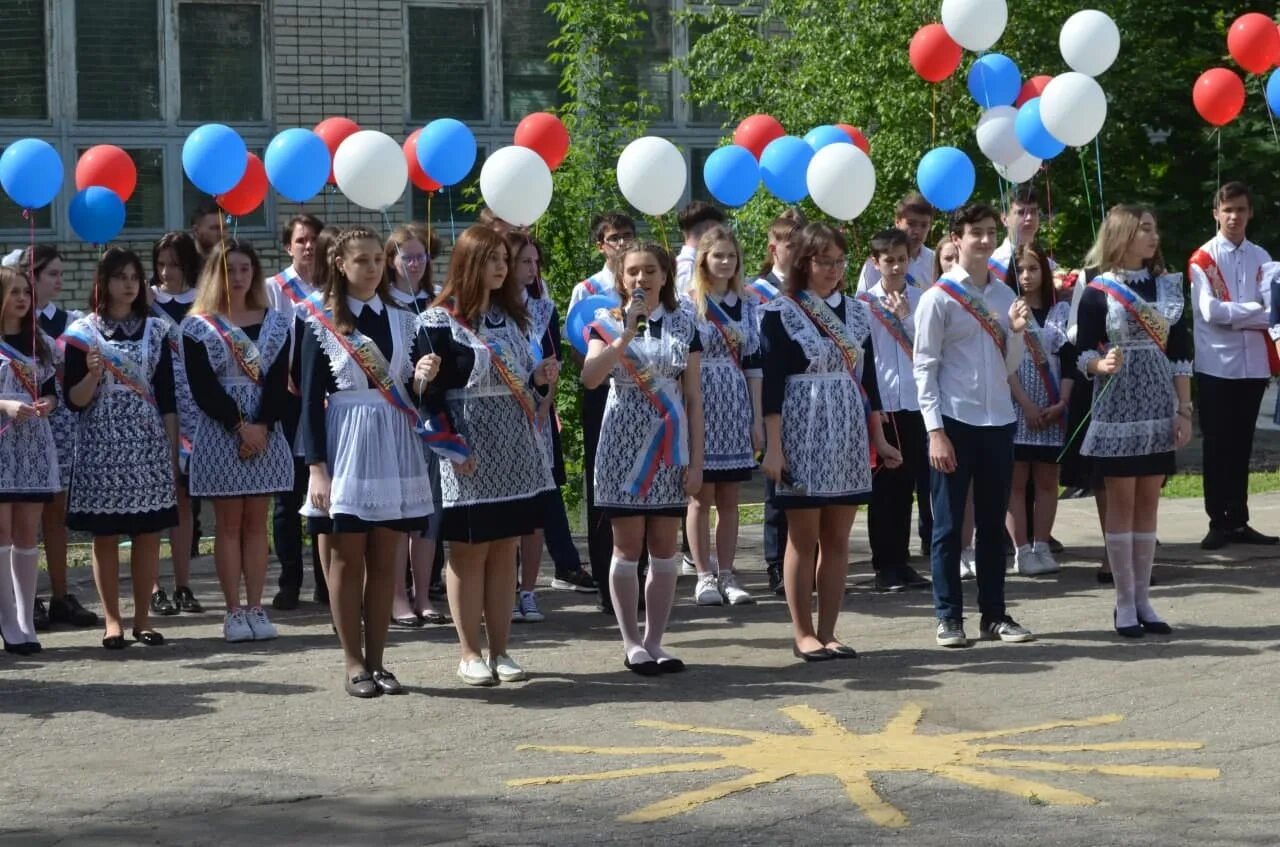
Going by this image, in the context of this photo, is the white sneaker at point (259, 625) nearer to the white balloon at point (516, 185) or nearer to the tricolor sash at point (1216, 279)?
the white balloon at point (516, 185)

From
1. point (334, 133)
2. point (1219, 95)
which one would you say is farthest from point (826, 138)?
point (334, 133)

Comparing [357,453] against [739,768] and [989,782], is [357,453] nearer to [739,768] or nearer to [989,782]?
[739,768]

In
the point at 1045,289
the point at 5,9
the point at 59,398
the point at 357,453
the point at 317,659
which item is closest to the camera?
the point at 357,453

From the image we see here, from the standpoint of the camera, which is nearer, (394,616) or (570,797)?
(570,797)

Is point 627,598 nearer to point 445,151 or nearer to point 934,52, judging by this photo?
point 445,151

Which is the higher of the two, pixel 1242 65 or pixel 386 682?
pixel 1242 65

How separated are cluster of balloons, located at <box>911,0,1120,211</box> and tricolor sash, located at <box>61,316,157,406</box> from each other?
14.3 ft

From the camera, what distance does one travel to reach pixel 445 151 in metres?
9.77

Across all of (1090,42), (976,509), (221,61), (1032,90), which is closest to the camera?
(976,509)

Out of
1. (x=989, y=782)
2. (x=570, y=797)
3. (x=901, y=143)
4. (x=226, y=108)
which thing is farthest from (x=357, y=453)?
(x=226, y=108)

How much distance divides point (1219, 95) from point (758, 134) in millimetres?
2780

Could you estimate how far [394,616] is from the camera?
9.52 meters

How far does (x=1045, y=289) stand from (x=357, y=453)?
4.44 metres

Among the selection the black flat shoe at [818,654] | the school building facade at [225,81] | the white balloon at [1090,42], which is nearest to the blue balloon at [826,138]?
the white balloon at [1090,42]
